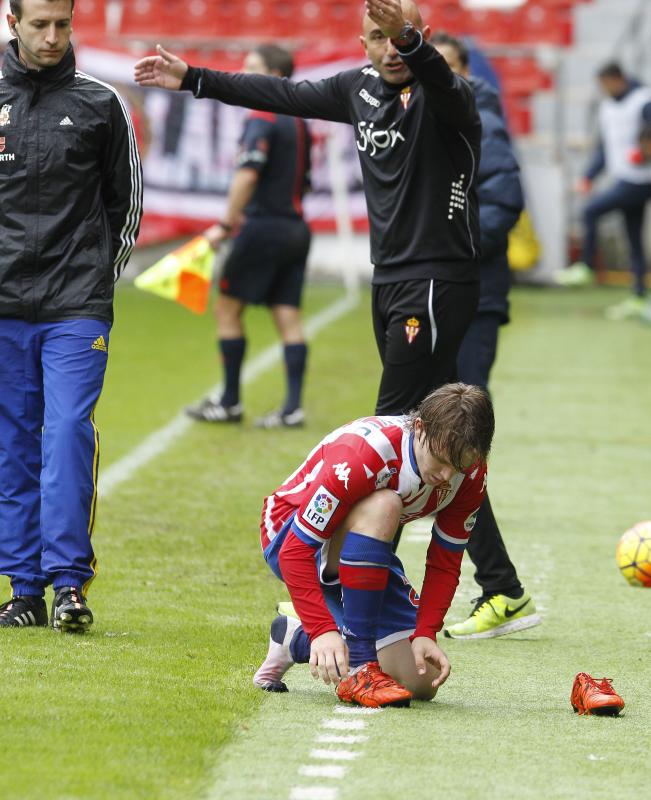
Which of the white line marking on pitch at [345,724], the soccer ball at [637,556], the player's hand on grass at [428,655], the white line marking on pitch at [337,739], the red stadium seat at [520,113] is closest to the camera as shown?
the white line marking on pitch at [337,739]

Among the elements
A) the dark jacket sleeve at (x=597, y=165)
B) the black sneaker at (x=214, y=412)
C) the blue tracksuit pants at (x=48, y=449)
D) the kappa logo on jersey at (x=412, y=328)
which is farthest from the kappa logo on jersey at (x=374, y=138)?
the dark jacket sleeve at (x=597, y=165)

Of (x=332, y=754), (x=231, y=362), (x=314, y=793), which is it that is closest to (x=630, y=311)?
(x=231, y=362)

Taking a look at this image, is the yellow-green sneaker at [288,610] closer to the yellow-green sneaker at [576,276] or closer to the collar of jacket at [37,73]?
the collar of jacket at [37,73]

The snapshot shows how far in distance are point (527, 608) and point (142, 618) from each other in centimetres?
126

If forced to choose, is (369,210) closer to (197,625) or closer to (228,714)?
(197,625)

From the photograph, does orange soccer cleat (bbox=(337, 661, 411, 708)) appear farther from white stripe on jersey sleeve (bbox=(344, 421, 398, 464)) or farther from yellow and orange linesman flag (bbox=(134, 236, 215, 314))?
yellow and orange linesman flag (bbox=(134, 236, 215, 314))

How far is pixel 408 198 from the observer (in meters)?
4.97

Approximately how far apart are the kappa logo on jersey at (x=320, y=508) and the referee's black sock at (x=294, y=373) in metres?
5.22

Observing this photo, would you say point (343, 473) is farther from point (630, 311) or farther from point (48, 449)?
point (630, 311)

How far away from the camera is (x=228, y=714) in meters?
4.02

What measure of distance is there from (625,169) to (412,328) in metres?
11.1

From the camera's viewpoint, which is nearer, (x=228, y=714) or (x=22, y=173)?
(x=228, y=714)

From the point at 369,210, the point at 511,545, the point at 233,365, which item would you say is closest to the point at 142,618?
the point at 369,210

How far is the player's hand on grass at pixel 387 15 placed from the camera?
4.39 meters
